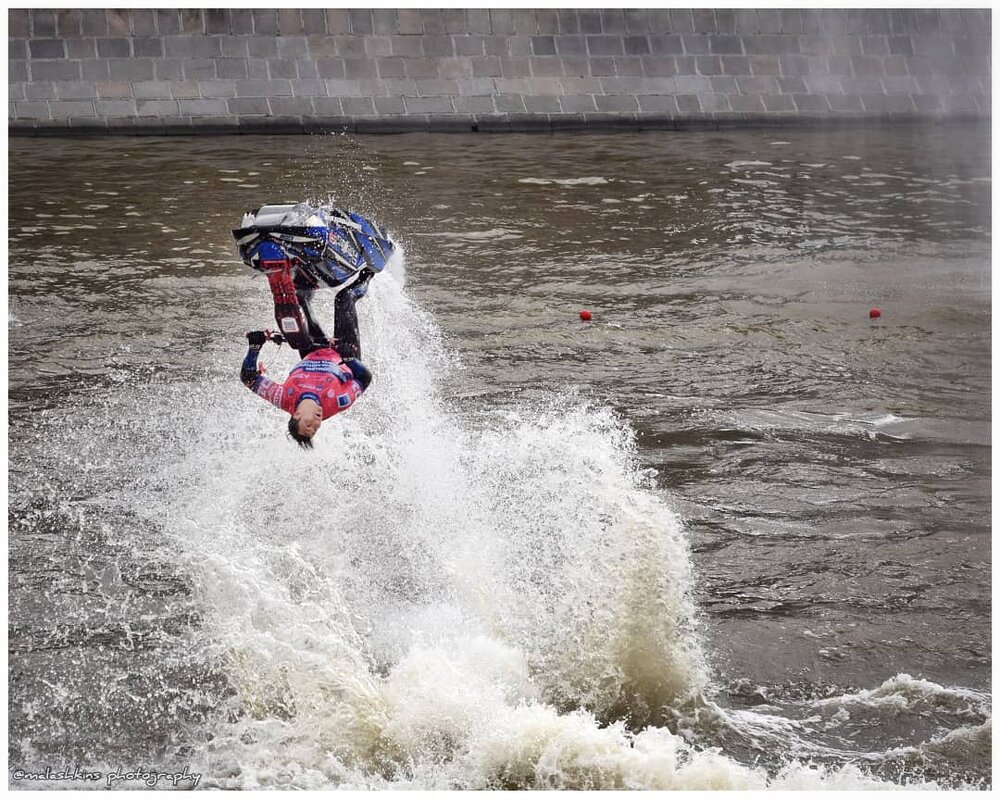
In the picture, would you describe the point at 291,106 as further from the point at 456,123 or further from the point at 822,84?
the point at 822,84

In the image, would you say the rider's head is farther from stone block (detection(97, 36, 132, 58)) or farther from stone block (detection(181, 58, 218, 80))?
stone block (detection(97, 36, 132, 58))

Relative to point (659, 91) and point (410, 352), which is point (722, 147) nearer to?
point (659, 91)

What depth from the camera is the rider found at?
525 cm

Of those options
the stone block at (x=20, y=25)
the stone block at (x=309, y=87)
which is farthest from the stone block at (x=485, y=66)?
the stone block at (x=20, y=25)

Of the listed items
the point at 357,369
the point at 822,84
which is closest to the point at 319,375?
the point at 357,369

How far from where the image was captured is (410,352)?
317 inches

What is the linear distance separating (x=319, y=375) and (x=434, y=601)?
6.04 feet

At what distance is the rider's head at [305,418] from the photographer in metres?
5.22

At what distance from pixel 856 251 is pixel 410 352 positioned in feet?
22.7

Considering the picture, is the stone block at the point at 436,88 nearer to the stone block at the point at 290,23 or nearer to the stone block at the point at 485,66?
the stone block at the point at 485,66

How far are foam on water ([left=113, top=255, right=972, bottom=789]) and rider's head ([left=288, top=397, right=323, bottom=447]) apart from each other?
2.76 feet

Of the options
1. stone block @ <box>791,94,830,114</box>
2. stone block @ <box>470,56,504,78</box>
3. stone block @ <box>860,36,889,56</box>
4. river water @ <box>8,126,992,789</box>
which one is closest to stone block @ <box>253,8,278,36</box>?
stone block @ <box>470,56,504,78</box>

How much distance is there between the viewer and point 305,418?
5.22 m

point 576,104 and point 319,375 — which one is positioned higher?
point 576,104
